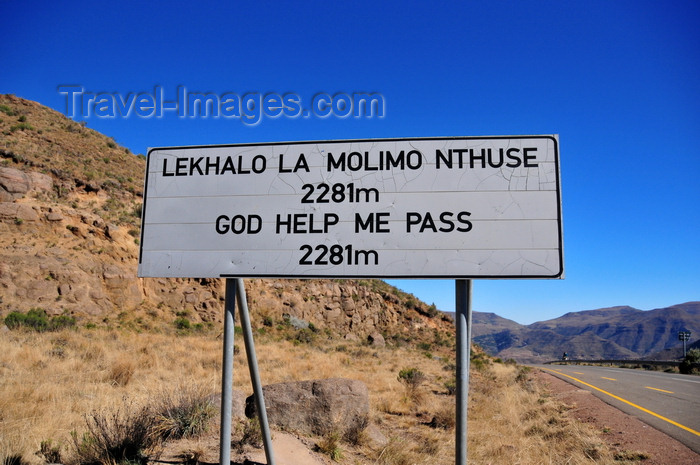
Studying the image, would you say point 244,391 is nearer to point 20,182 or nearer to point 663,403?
point 663,403

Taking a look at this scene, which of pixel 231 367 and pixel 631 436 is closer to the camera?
pixel 231 367

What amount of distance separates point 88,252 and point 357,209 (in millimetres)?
25132

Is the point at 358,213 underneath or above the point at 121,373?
above

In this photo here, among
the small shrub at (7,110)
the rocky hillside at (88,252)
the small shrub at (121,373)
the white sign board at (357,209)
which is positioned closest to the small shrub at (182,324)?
the rocky hillside at (88,252)

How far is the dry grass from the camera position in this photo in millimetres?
5926

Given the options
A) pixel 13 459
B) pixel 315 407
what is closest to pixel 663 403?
pixel 315 407

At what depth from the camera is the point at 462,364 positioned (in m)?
3.13

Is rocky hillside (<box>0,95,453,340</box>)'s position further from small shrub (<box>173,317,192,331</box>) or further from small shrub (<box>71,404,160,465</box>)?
small shrub (<box>71,404,160,465</box>)

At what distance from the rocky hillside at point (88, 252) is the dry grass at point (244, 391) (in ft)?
23.3

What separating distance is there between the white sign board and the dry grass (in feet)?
8.99

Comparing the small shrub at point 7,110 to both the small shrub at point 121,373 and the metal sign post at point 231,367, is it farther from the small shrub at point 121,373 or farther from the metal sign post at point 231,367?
the metal sign post at point 231,367

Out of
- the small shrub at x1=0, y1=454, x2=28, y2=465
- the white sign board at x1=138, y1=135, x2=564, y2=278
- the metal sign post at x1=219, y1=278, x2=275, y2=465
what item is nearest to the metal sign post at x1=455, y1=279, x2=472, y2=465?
the white sign board at x1=138, y1=135, x2=564, y2=278

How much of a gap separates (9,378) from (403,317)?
133 ft

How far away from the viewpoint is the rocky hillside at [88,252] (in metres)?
21.1
